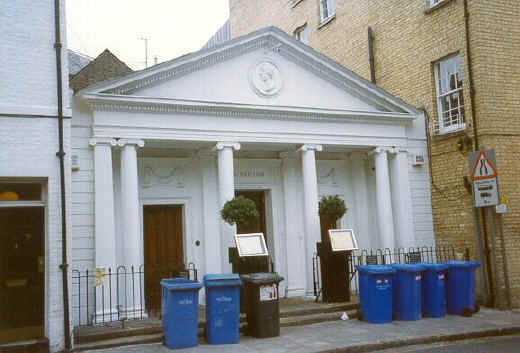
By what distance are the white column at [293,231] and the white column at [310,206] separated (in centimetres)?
64

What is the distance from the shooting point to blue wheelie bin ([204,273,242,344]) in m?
8.85

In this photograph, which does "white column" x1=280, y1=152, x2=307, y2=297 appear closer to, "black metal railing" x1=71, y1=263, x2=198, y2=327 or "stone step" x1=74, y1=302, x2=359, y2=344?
"stone step" x1=74, y1=302, x2=359, y2=344

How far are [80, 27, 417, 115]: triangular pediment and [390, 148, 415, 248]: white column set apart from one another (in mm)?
1222

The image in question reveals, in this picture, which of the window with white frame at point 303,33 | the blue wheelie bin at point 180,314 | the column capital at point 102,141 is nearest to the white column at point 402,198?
the blue wheelie bin at point 180,314

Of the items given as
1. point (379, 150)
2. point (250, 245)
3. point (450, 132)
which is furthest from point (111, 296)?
point (450, 132)

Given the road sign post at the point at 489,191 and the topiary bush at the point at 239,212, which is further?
the road sign post at the point at 489,191

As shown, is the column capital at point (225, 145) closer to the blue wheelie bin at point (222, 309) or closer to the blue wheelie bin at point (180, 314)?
the blue wheelie bin at point (222, 309)

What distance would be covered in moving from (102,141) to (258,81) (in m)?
3.86

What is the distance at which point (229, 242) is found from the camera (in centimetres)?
1154

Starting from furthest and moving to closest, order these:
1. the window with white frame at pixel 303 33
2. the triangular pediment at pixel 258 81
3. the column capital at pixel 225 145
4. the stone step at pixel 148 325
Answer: the window with white frame at pixel 303 33, the column capital at pixel 225 145, the triangular pediment at pixel 258 81, the stone step at pixel 148 325

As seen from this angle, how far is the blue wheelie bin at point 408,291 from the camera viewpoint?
Answer: 10414 millimetres

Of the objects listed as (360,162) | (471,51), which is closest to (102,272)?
(360,162)

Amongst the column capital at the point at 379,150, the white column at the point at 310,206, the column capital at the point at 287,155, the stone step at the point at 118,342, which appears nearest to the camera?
the stone step at the point at 118,342

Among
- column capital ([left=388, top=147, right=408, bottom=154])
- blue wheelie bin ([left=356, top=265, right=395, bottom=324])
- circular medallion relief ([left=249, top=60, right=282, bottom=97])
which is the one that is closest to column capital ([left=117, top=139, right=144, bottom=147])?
circular medallion relief ([left=249, top=60, right=282, bottom=97])
